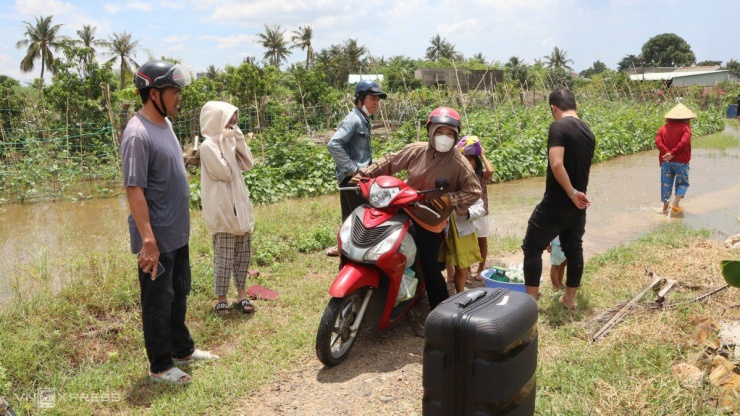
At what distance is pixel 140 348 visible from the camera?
4.19 meters

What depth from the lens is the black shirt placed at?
423 cm

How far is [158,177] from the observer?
135 inches

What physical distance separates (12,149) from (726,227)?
13816 mm

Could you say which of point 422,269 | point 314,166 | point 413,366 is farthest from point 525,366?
point 314,166

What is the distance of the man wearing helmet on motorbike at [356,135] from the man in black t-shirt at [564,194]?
165 centimetres

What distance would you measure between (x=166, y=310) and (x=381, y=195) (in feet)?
5.25

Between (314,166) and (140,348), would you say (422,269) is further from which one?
(314,166)

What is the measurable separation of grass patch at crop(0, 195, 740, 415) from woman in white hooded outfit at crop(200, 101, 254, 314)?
34cm

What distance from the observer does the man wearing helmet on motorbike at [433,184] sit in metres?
4.03

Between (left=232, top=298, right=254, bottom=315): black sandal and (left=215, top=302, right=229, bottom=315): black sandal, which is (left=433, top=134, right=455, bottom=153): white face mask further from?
(left=215, top=302, right=229, bottom=315): black sandal

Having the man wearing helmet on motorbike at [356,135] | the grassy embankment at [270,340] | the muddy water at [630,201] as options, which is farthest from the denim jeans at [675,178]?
the man wearing helmet on motorbike at [356,135]

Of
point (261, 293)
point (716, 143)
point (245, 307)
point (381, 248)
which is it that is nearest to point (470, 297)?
point (381, 248)

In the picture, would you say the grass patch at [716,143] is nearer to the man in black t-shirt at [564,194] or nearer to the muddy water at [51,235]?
the man in black t-shirt at [564,194]

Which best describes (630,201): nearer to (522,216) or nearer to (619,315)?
(522,216)
